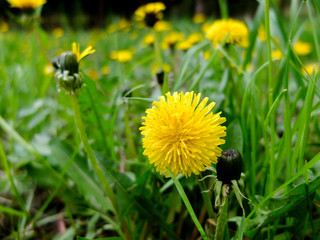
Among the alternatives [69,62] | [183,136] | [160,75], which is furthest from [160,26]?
[183,136]

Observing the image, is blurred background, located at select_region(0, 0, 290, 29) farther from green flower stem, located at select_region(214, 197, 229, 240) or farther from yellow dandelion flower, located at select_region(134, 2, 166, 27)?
green flower stem, located at select_region(214, 197, 229, 240)

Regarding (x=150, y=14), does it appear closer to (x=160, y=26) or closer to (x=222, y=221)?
(x=222, y=221)

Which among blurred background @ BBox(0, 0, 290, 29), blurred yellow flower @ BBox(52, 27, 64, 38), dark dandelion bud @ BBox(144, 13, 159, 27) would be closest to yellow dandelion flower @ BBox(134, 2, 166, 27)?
dark dandelion bud @ BBox(144, 13, 159, 27)

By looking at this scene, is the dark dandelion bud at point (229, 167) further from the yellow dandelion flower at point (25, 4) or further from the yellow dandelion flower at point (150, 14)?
the yellow dandelion flower at point (25, 4)

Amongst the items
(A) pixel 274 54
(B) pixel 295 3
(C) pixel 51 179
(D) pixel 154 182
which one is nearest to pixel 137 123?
(C) pixel 51 179

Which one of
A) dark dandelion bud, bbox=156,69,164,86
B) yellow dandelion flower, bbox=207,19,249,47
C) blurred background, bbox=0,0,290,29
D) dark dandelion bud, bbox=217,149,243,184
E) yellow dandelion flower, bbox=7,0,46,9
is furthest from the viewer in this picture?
blurred background, bbox=0,0,290,29

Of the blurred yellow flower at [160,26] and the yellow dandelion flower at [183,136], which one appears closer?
the yellow dandelion flower at [183,136]

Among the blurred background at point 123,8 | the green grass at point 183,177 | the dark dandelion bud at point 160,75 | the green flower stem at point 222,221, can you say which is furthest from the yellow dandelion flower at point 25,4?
the blurred background at point 123,8

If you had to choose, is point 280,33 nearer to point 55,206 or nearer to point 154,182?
point 154,182
